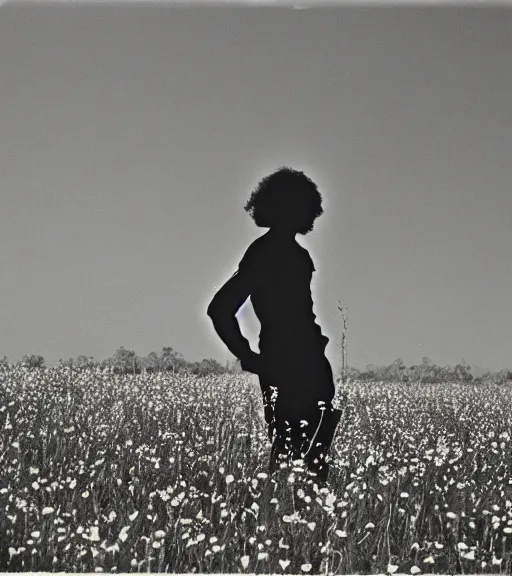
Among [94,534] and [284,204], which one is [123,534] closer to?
[94,534]

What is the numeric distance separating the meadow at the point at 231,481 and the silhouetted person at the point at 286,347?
7cm

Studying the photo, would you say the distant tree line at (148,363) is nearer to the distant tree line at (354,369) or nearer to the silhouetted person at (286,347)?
the distant tree line at (354,369)

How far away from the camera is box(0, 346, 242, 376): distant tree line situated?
318 centimetres

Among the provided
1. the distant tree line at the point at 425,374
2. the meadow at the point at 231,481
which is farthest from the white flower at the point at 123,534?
the distant tree line at the point at 425,374

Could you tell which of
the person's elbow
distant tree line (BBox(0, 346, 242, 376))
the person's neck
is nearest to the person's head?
the person's neck

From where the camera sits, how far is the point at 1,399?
10.9 ft

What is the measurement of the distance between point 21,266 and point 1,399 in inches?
24.3

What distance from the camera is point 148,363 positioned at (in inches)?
128

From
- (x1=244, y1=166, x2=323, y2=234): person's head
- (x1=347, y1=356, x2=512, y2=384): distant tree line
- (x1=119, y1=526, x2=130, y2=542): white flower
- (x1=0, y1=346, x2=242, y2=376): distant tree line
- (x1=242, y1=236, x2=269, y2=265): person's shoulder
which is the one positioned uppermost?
(x1=244, y1=166, x2=323, y2=234): person's head

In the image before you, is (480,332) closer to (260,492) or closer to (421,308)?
(421,308)

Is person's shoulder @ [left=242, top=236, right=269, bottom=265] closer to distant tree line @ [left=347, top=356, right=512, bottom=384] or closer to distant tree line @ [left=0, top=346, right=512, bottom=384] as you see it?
distant tree line @ [left=0, top=346, right=512, bottom=384]

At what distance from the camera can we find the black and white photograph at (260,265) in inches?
125

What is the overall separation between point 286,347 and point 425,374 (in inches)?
25.2

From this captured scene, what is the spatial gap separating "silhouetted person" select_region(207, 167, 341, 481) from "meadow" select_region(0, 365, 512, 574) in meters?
0.07
